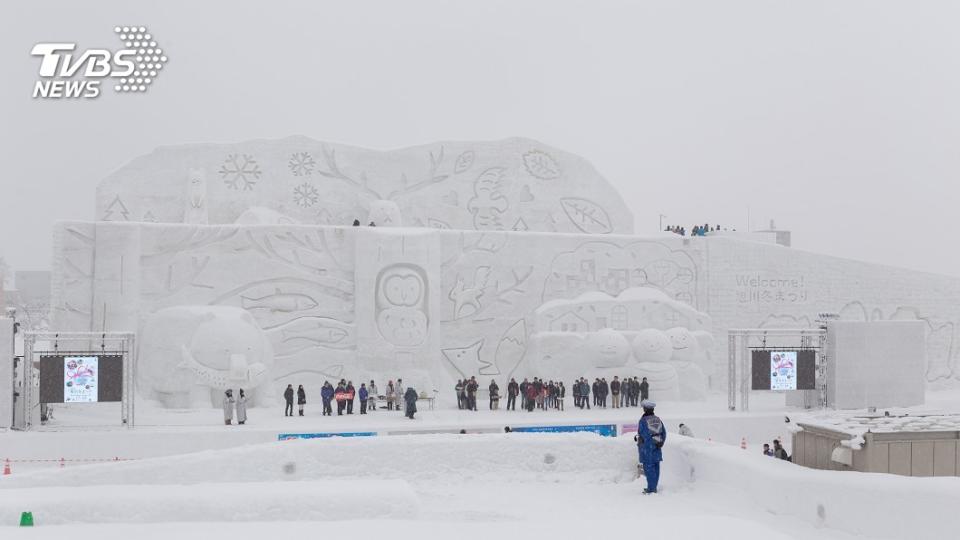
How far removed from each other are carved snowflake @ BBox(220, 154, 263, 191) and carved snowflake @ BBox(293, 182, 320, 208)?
44.9 inches

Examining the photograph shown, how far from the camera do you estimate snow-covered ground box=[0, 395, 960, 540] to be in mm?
7980

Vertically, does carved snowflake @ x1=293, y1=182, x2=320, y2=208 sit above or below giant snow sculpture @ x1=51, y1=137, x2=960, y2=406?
above

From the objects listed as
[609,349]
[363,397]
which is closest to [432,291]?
[363,397]

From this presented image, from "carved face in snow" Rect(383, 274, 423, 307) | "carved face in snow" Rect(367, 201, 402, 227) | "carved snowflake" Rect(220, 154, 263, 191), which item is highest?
→ "carved snowflake" Rect(220, 154, 263, 191)

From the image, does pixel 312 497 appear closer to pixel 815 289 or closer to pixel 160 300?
pixel 160 300

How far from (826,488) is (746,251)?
19.7 meters

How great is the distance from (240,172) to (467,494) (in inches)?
724

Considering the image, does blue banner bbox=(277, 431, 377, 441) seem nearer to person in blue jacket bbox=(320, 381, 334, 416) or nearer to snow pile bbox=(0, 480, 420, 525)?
person in blue jacket bbox=(320, 381, 334, 416)

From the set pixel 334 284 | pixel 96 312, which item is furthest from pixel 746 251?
pixel 96 312

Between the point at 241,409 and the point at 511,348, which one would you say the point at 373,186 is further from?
the point at 241,409

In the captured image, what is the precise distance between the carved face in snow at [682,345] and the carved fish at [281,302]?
9.17 metres

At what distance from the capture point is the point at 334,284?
82.9ft

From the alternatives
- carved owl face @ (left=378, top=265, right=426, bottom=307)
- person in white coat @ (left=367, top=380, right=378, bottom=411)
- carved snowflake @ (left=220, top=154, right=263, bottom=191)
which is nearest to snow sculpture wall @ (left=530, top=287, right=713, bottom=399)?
carved owl face @ (left=378, top=265, right=426, bottom=307)

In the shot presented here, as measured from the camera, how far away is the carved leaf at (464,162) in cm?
2894
